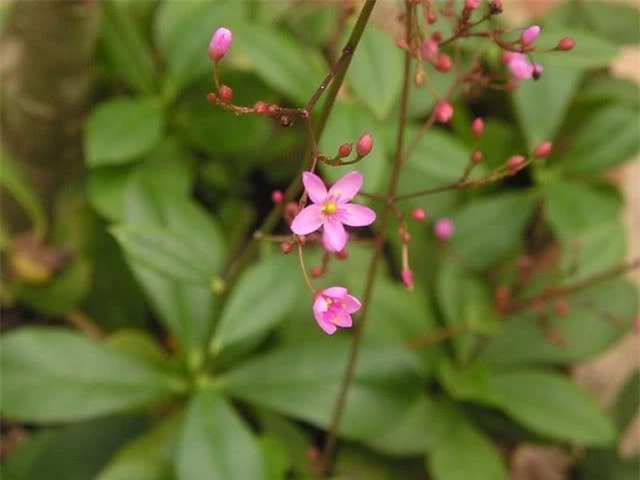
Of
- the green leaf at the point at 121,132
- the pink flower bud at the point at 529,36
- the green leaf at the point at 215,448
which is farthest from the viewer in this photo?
the green leaf at the point at 121,132

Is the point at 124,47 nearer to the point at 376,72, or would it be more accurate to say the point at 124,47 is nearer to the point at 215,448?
the point at 376,72

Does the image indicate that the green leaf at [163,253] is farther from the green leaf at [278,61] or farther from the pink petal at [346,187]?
the pink petal at [346,187]

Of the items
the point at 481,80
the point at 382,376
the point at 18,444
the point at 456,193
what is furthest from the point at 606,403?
the point at 18,444

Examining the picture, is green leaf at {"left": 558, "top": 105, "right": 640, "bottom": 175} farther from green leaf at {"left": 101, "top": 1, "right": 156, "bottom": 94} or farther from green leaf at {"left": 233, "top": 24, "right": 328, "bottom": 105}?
green leaf at {"left": 101, "top": 1, "right": 156, "bottom": 94}

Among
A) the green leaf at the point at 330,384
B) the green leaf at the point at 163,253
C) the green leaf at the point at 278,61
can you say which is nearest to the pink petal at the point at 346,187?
the green leaf at the point at 163,253

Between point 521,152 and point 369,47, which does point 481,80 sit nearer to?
point 369,47

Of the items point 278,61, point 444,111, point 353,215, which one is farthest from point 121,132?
point 353,215
